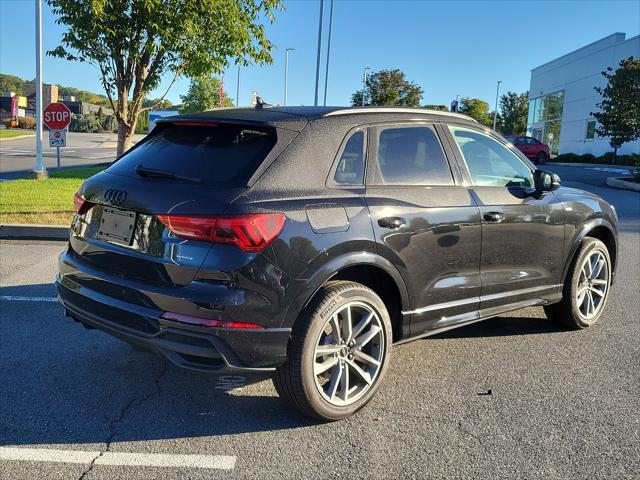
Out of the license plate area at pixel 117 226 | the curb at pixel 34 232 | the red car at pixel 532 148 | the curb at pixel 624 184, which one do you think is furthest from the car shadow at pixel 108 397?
the red car at pixel 532 148

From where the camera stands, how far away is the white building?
144 ft

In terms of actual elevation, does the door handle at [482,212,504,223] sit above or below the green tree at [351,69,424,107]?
below

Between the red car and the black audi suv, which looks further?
the red car

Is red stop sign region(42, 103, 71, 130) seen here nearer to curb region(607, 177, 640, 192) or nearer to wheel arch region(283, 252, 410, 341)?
wheel arch region(283, 252, 410, 341)

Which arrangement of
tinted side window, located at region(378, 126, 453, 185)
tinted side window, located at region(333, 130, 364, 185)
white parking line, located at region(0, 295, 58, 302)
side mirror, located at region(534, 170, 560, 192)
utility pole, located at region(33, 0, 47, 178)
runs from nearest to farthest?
1. tinted side window, located at region(333, 130, 364, 185)
2. tinted side window, located at region(378, 126, 453, 185)
3. side mirror, located at region(534, 170, 560, 192)
4. white parking line, located at region(0, 295, 58, 302)
5. utility pole, located at region(33, 0, 47, 178)

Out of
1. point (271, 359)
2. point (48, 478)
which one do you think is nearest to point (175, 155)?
point (271, 359)

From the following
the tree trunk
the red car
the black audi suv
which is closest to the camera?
the black audi suv

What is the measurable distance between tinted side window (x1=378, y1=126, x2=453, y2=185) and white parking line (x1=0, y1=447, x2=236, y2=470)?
191 centimetres

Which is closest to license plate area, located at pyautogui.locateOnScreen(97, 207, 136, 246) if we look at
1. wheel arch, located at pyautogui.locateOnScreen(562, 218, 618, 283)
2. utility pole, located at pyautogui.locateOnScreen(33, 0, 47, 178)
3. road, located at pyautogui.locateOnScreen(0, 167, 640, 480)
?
road, located at pyautogui.locateOnScreen(0, 167, 640, 480)

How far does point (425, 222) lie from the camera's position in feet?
12.4

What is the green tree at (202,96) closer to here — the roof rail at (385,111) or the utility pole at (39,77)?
the utility pole at (39,77)

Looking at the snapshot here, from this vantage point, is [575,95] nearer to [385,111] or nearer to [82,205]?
[385,111]

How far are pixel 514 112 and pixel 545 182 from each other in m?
69.7

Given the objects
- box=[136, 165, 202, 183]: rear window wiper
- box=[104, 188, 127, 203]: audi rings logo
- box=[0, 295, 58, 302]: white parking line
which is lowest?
box=[0, 295, 58, 302]: white parking line
